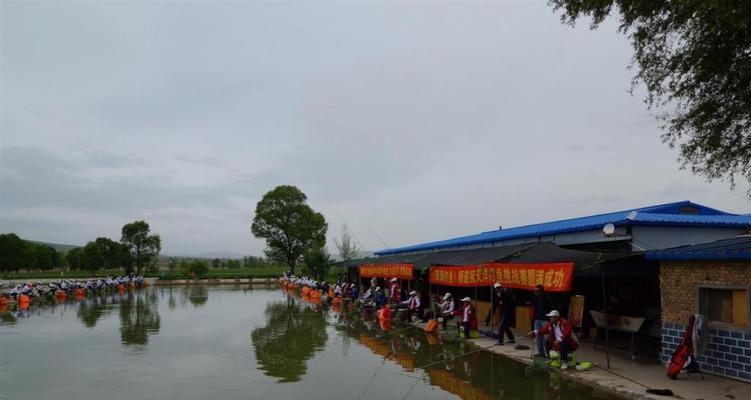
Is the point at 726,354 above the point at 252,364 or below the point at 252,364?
above

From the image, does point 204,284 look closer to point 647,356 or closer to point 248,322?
point 248,322

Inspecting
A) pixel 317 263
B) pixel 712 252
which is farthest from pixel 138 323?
pixel 317 263

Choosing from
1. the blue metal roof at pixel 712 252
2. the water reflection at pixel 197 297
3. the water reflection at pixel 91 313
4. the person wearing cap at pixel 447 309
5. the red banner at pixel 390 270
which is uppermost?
the blue metal roof at pixel 712 252

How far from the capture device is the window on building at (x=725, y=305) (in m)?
9.20

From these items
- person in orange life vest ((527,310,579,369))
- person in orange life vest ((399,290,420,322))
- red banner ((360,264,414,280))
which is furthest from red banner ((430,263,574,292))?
red banner ((360,264,414,280))

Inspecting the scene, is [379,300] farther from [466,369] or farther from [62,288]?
[62,288]

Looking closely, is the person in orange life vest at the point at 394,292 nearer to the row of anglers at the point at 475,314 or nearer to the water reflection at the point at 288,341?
the row of anglers at the point at 475,314

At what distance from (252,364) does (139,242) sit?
6464cm

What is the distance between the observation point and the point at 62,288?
41.2m

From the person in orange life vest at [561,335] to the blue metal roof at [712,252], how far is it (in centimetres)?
217

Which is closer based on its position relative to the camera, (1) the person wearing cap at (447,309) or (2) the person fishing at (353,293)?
(1) the person wearing cap at (447,309)

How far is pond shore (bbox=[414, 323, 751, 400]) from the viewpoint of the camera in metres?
8.52

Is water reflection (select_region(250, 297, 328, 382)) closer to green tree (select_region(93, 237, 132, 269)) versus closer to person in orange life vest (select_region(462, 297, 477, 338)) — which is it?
person in orange life vest (select_region(462, 297, 477, 338))

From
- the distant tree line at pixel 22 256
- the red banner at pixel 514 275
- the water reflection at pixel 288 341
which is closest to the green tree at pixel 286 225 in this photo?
the distant tree line at pixel 22 256
